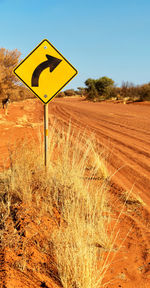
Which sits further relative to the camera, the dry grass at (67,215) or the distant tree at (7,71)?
the distant tree at (7,71)

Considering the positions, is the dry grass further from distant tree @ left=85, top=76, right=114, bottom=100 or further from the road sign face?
distant tree @ left=85, top=76, right=114, bottom=100

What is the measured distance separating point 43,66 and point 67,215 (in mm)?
2586

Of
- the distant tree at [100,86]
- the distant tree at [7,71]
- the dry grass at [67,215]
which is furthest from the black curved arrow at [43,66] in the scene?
the distant tree at [100,86]

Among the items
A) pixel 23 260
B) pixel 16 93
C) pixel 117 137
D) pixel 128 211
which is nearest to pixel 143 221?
pixel 128 211

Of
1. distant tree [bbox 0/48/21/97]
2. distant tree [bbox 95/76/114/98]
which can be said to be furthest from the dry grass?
distant tree [bbox 95/76/114/98]

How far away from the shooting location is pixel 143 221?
3900 millimetres

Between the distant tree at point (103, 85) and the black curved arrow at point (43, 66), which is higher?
the distant tree at point (103, 85)

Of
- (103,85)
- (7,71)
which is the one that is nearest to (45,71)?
(7,71)

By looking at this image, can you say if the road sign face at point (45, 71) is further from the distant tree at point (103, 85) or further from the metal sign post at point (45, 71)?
the distant tree at point (103, 85)

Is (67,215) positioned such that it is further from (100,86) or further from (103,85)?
(100,86)

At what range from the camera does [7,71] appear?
51.6 ft

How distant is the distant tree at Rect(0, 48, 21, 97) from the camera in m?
15.7

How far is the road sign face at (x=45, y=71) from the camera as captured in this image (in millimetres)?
4582

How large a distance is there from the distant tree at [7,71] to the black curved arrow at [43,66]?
11519 millimetres
